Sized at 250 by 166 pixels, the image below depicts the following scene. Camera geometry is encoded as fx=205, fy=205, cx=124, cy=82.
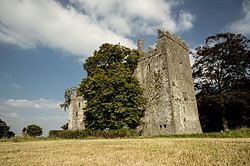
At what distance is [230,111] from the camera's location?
2792 cm

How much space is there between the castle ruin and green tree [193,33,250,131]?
224 centimetres

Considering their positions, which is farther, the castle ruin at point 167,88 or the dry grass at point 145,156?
the castle ruin at point 167,88

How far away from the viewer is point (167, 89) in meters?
22.7

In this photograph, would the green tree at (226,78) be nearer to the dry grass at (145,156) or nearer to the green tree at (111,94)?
the green tree at (111,94)

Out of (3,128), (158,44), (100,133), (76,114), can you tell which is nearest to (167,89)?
(158,44)

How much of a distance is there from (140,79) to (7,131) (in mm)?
40481

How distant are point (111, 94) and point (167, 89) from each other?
625 centimetres

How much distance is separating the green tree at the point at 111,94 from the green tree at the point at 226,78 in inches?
355

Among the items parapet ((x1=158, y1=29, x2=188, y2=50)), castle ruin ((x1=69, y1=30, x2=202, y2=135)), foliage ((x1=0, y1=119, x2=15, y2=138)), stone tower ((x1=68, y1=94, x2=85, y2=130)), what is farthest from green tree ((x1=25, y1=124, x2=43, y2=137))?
parapet ((x1=158, y1=29, x2=188, y2=50))

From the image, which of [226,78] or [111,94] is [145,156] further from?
[226,78]

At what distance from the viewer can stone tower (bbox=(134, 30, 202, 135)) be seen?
72.3ft

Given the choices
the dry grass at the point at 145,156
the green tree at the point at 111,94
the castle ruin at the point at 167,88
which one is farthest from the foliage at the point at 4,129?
the dry grass at the point at 145,156

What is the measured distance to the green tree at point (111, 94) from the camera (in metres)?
22.3

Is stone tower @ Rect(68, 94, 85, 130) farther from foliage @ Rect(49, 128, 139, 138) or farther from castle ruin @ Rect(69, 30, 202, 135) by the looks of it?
castle ruin @ Rect(69, 30, 202, 135)
